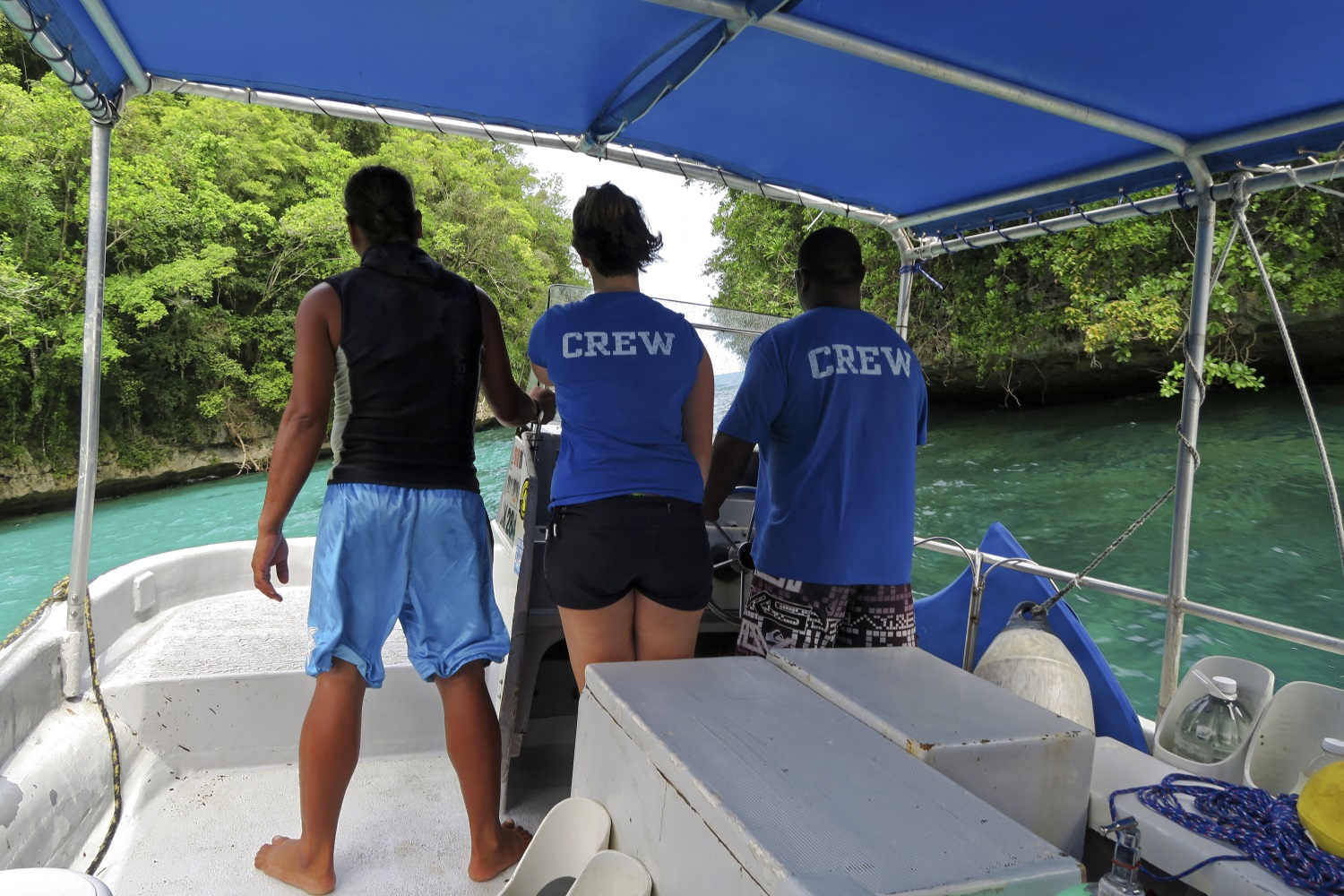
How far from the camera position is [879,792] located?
0.77 m

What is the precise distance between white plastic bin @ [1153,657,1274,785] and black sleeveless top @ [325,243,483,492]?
5.92ft

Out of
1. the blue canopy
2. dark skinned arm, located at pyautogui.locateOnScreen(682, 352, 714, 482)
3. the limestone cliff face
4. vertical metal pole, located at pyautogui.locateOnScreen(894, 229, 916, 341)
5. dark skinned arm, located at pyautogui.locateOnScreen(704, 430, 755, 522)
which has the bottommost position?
the limestone cliff face

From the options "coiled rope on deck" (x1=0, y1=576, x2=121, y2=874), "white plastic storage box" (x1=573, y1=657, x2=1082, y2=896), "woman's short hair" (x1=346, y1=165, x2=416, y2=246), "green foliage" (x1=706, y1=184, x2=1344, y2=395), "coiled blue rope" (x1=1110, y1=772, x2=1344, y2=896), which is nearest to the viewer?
"white plastic storage box" (x1=573, y1=657, x2=1082, y2=896)

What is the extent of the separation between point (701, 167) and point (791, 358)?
1352 millimetres

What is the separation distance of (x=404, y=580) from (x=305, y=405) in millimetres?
418

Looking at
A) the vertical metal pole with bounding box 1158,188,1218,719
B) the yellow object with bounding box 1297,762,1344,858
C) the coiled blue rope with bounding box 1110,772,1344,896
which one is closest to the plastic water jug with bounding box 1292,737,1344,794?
the coiled blue rope with bounding box 1110,772,1344,896

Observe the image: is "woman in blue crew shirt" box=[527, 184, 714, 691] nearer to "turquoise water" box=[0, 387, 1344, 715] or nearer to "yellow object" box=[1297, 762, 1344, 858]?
"yellow object" box=[1297, 762, 1344, 858]

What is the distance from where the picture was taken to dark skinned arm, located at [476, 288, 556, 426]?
1803 millimetres

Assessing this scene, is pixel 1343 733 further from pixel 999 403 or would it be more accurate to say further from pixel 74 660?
pixel 999 403

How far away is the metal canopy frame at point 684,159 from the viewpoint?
68.5 inches

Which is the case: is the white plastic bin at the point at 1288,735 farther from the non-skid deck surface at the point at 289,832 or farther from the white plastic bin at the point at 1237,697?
the non-skid deck surface at the point at 289,832

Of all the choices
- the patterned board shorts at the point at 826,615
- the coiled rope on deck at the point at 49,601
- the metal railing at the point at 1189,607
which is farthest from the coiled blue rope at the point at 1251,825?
the coiled rope on deck at the point at 49,601

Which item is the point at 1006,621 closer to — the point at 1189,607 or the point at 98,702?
the point at 1189,607

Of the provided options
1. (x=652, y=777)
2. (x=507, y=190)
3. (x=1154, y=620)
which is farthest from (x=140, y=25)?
(x=507, y=190)
